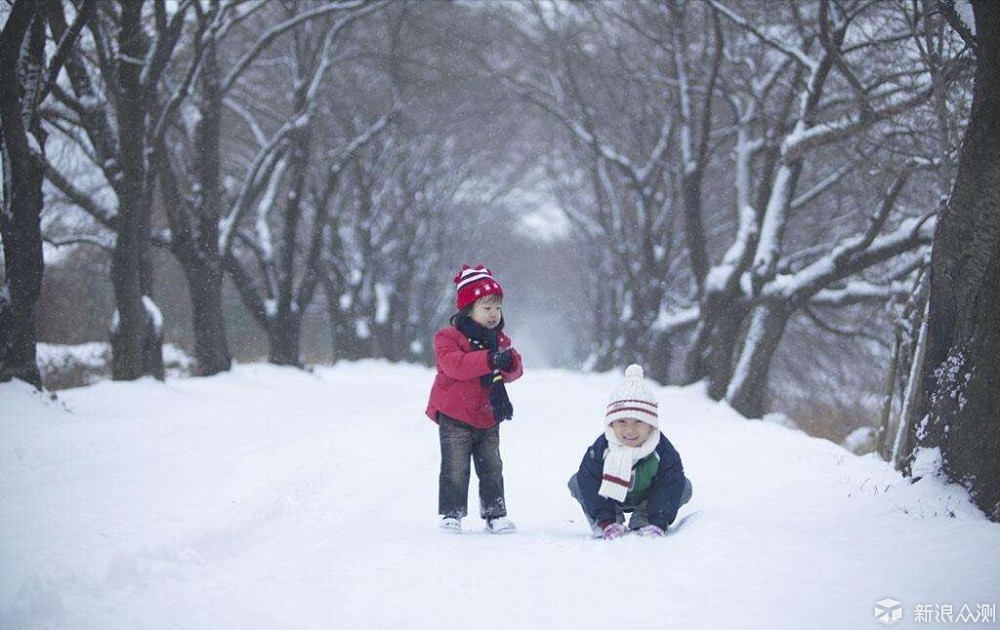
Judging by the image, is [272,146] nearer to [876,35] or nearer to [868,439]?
[876,35]

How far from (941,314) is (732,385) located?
7823mm

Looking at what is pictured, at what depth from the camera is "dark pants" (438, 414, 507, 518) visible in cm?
484

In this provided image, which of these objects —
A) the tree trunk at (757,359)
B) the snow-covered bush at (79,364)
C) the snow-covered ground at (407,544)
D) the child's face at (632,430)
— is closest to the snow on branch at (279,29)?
the snow-covered ground at (407,544)

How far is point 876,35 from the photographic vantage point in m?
9.63

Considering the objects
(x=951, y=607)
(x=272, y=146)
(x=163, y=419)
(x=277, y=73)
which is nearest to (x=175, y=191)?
(x=272, y=146)

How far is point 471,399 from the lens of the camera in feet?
16.1

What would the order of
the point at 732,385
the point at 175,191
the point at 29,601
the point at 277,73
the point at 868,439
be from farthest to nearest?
the point at 277,73, the point at 868,439, the point at 732,385, the point at 175,191, the point at 29,601

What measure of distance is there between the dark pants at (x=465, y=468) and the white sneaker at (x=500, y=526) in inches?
1.5

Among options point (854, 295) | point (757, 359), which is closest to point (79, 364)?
point (757, 359)

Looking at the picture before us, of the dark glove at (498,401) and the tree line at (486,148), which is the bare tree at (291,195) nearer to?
the tree line at (486,148)

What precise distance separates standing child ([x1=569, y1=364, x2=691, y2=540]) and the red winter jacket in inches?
27.2

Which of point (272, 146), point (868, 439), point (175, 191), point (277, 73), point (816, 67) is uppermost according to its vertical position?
point (277, 73)

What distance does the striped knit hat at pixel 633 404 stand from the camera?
14.3 feet

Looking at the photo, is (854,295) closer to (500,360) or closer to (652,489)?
(652,489)
